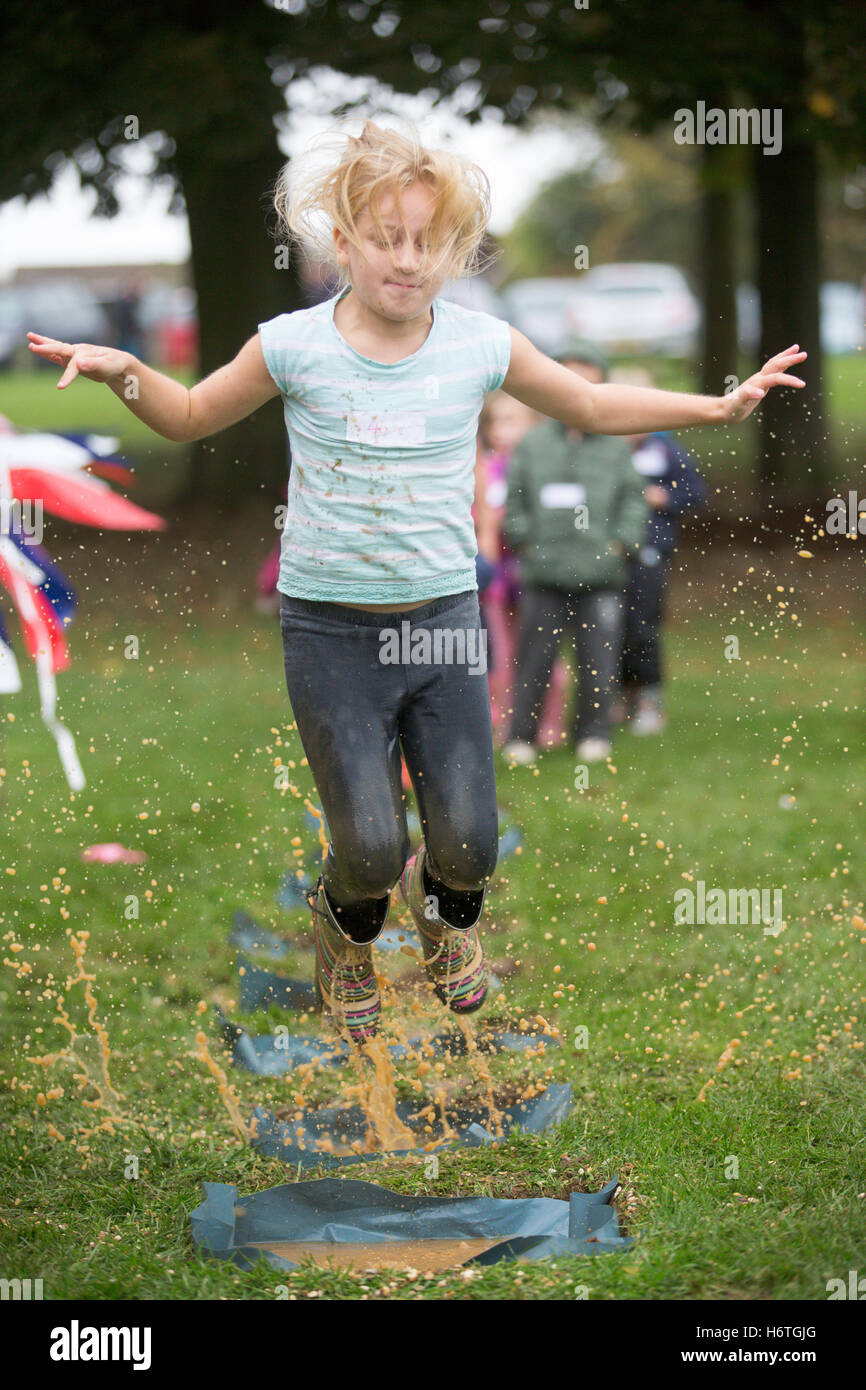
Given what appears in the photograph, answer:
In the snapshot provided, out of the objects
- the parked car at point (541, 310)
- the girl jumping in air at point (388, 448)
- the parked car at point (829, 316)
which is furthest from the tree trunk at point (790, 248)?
the parked car at point (541, 310)

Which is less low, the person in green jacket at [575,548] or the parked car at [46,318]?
the parked car at [46,318]

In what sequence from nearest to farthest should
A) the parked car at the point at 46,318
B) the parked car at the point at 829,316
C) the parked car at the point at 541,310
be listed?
the parked car at the point at 829,316 < the parked car at the point at 541,310 < the parked car at the point at 46,318

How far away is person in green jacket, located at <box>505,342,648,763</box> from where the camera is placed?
7258mm

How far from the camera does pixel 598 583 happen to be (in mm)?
7465

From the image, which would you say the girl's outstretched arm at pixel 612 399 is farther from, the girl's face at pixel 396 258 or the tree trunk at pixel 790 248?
the tree trunk at pixel 790 248

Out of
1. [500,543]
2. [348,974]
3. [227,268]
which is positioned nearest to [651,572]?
[500,543]

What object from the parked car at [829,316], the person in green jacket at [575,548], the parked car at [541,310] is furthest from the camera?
the parked car at [541,310]

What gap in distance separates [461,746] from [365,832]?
31 centimetres

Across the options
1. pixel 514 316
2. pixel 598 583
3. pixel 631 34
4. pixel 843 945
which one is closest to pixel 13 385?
pixel 514 316

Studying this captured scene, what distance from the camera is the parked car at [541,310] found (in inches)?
1203

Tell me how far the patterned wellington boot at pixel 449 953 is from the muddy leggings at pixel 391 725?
25 cm

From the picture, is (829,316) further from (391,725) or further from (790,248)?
(391,725)

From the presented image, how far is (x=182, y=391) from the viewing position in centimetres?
355

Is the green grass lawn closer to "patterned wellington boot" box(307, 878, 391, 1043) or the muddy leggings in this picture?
"patterned wellington boot" box(307, 878, 391, 1043)
